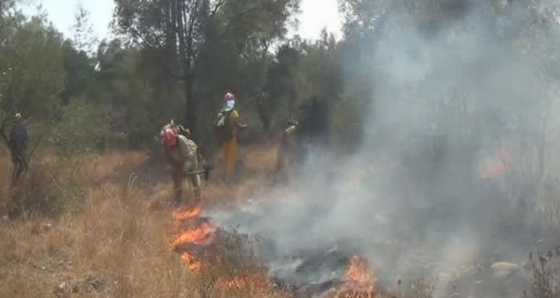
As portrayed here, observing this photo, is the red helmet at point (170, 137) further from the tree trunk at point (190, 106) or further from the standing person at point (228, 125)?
the tree trunk at point (190, 106)

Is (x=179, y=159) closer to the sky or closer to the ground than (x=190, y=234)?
closer to the sky

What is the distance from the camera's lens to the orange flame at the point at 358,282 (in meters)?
5.52

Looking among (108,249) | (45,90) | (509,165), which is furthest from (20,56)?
(509,165)

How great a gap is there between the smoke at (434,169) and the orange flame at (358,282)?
0.50ft

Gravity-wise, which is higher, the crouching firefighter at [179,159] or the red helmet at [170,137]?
the red helmet at [170,137]

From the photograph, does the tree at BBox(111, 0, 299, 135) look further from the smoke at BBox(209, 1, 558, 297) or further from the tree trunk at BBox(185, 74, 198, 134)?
the smoke at BBox(209, 1, 558, 297)

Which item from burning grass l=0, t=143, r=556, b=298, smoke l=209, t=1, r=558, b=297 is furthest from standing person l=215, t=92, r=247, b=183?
burning grass l=0, t=143, r=556, b=298

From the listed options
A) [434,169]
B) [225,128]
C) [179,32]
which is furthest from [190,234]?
[179,32]

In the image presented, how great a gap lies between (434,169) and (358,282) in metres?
3.99

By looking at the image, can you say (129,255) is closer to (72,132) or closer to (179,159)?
(179,159)

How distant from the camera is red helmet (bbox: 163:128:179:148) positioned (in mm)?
10273

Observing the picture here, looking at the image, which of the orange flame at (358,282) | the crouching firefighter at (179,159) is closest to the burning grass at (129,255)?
the orange flame at (358,282)

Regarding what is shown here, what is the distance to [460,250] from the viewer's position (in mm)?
6500

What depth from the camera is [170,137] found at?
1028cm
